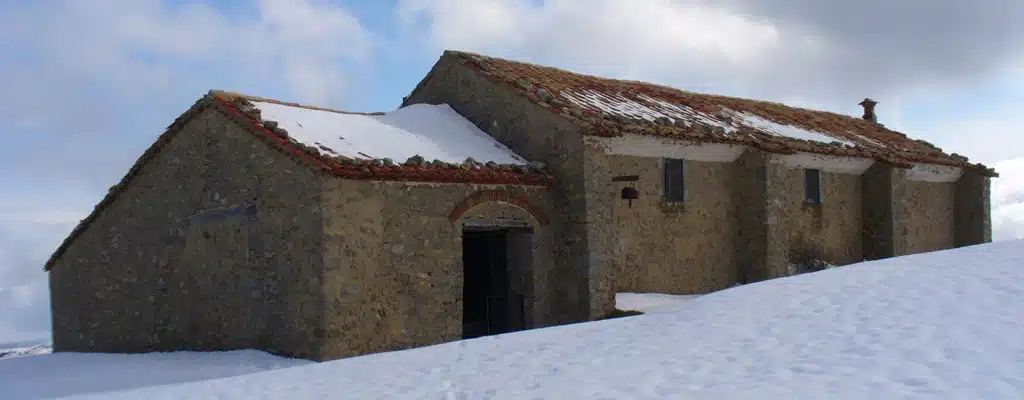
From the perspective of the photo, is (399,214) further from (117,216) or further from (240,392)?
(117,216)

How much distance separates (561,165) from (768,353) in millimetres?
6718

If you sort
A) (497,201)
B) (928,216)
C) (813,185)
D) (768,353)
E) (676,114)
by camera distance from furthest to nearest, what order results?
(928,216), (813,185), (676,114), (497,201), (768,353)

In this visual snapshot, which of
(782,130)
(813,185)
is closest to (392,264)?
(813,185)

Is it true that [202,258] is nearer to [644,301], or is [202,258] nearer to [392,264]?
[392,264]

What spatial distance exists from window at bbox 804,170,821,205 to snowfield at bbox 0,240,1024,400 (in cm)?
723

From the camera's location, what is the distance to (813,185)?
55.7ft

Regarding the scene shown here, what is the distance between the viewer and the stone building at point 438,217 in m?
10.8

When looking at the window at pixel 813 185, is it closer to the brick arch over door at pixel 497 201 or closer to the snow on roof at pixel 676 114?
the snow on roof at pixel 676 114

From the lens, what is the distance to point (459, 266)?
11.6 metres

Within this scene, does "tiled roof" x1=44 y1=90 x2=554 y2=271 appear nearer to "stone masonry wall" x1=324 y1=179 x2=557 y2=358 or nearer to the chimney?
"stone masonry wall" x1=324 y1=179 x2=557 y2=358

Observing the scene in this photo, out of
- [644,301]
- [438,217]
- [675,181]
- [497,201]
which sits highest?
[675,181]

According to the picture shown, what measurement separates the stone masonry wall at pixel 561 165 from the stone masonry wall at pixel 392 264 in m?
1.17

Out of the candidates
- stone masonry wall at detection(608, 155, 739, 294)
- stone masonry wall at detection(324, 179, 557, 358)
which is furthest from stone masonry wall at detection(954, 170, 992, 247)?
stone masonry wall at detection(324, 179, 557, 358)

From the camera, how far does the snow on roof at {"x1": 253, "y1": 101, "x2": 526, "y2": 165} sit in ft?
38.4
